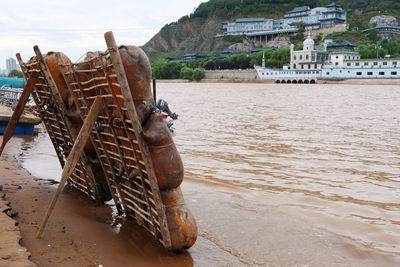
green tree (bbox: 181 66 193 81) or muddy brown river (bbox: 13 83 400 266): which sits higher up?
green tree (bbox: 181 66 193 81)

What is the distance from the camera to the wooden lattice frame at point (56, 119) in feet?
20.7

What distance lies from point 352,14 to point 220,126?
14873 cm

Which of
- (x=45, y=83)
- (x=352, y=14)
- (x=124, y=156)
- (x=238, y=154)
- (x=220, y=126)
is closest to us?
(x=124, y=156)

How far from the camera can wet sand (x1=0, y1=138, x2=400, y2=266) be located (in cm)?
491

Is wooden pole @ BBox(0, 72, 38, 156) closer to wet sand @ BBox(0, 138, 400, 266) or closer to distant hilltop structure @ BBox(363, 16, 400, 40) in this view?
wet sand @ BBox(0, 138, 400, 266)

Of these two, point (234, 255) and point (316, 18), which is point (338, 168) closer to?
point (234, 255)

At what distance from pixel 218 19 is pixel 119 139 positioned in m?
168

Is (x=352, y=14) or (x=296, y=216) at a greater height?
(x=352, y=14)

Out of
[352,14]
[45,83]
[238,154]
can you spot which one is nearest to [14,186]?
[45,83]

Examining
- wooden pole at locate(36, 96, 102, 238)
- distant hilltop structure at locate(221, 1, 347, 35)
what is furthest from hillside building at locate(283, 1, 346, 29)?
wooden pole at locate(36, 96, 102, 238)

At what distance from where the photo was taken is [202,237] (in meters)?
6.08

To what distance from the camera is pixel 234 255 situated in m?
5.55

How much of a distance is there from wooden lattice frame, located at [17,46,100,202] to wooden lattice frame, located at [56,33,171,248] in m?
0.48

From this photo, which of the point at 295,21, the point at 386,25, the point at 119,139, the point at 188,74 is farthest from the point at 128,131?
the point at 295,21
